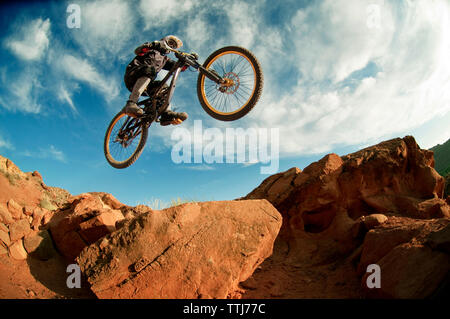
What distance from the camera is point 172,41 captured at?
5.49 meters

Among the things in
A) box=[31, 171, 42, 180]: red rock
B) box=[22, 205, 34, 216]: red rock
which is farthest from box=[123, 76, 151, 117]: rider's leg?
box=[31, 171, 42, 180]: red rock

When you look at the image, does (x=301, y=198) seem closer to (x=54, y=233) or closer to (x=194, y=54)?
(x=194, y=54)

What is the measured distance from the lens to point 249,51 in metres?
4.90

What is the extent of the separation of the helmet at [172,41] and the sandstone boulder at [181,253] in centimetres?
409

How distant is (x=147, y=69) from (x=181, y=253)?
4226 mm

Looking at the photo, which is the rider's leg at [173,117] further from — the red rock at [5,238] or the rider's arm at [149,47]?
the red rock at [5,238]

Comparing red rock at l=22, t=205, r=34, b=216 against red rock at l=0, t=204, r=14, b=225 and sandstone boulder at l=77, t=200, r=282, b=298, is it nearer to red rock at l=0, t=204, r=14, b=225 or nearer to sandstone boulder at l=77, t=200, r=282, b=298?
red rock at l=0, t=204, r=14, b=225

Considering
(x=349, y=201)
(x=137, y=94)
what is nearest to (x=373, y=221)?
(x=349, y=201)

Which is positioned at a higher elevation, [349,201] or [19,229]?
[349,201]

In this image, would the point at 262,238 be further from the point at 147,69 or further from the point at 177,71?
the point at 147,69

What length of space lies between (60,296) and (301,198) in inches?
245

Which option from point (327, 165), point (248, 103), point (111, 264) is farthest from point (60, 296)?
point (327, 165)

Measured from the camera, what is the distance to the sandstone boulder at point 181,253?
10.5ft

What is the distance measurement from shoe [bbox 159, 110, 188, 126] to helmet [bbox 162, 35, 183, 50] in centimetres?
166
